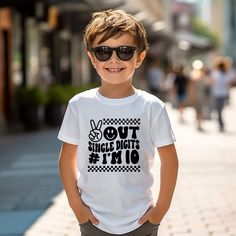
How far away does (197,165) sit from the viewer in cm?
1190

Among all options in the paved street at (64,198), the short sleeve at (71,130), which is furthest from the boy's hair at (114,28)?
the paved street at (64,198)

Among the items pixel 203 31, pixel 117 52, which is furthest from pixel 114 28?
pixel 203 31

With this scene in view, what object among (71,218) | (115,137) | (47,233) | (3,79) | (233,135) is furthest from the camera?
(3,79)

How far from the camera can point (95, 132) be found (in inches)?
142

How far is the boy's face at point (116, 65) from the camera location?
3.58 metres

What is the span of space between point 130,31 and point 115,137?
0.47m

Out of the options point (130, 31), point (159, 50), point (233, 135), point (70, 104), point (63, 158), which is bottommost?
point (159, 50)

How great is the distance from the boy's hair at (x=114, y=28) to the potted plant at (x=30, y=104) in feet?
53.3

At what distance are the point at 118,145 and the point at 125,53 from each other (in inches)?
16.0

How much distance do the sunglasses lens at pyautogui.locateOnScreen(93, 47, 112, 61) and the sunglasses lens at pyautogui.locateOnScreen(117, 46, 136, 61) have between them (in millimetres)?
44

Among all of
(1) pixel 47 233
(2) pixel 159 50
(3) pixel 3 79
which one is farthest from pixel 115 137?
(2) pixel 159 50

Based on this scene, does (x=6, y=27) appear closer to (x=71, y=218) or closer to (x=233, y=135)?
(x=233, y=135)

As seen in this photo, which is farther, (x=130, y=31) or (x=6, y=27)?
(x=6, y=27)

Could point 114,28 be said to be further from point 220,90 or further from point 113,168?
point 220,90
